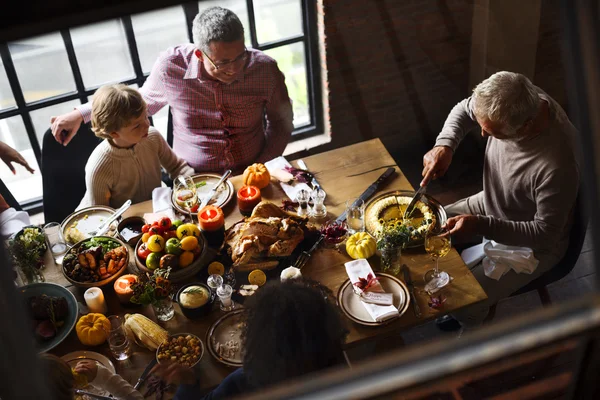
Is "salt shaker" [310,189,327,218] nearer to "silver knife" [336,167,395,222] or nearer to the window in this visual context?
"silver knife" [336,167,395,222]

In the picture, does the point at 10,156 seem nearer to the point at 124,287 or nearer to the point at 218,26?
the point at 124,287

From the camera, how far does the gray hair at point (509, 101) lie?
1729 millimetres

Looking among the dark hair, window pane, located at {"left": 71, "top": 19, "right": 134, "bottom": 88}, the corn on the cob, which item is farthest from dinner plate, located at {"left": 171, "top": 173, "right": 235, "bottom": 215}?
window pane, located at {"left": 71, "top": 19, "right": 134, "bottom": 88}

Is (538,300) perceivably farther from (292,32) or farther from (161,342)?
(292,32)

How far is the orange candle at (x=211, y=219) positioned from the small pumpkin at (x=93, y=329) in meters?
0.41

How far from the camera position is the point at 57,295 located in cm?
173

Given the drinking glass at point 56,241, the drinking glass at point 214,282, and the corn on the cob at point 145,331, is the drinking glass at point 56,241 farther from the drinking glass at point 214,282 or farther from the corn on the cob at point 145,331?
the drinking glass at point 214,282

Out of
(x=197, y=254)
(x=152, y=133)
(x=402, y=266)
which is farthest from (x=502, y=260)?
(x=152, y=133)

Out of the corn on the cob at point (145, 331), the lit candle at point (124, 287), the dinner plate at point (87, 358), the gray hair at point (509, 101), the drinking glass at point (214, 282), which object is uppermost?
the gray hair at point (509, 101)

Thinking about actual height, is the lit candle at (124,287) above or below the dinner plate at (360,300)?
above

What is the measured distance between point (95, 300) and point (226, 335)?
1.31 ft

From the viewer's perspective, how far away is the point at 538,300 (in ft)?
7.46

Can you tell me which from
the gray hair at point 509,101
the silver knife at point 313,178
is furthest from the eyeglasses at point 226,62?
the gray hair at point 509,101

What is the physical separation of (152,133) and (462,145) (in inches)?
74.0
